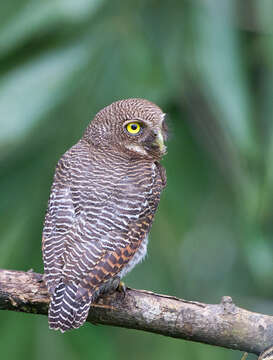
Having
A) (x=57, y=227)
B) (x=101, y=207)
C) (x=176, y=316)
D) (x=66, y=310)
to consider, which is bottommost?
(x=66, y=310)

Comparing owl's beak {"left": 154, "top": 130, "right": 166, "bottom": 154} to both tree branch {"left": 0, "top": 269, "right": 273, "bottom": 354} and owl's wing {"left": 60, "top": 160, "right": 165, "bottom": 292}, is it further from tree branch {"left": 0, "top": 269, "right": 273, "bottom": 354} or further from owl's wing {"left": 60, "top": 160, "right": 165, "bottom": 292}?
tree branch {"left": 0, "top": 269, "right": 273, "bottom": 354}

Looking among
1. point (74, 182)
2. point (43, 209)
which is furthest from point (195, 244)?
point (74, 182)

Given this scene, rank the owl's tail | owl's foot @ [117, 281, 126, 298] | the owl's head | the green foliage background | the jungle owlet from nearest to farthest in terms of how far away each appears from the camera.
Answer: the owl's tail, the jungle owlet, owl's foot @ [117, 281, 126, 298], the owl's head, the green foliage background

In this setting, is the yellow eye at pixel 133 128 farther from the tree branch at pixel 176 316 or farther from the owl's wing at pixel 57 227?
the tree branch at pixel 176 316

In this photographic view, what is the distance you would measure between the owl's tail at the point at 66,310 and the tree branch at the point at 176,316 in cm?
13

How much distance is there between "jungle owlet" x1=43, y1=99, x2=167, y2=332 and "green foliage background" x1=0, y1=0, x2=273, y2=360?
0.96 metres

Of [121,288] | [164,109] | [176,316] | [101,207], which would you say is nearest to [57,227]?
[101,207]

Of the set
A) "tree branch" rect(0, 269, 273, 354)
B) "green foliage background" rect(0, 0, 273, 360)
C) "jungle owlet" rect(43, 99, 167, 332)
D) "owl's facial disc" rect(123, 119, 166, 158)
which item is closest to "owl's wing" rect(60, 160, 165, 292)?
"jungle owlet" rect(43, 99, 167, 332)

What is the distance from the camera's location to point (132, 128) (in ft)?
16.9

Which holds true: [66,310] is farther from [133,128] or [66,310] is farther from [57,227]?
[133,128]

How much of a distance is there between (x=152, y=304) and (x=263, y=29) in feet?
8.64

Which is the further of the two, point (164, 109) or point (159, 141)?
point (164, 109)

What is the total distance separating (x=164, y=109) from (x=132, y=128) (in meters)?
1.77

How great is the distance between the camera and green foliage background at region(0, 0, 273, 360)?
6.21 m
